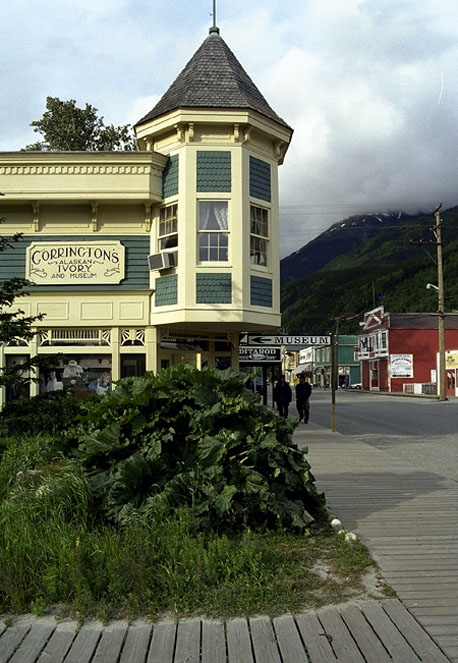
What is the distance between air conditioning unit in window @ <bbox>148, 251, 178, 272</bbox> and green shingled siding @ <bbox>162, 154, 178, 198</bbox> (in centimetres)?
150

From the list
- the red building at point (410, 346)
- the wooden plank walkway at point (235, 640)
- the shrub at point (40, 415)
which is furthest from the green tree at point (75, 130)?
the red building at point (410, 346)

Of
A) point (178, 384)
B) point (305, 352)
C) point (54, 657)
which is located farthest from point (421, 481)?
point (305, 352)

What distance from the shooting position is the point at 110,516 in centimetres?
568

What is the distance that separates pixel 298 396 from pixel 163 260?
30.4 feet

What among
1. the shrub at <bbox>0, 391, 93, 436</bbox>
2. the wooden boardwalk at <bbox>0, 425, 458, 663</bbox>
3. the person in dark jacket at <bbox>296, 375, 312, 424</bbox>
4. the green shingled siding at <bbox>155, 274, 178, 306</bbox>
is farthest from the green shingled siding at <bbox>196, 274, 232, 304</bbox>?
the wooden boardwalk at <bbox>0, 425, 458, 663</bbox>

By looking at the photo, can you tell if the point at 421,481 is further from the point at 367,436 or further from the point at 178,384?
the point at 367,436

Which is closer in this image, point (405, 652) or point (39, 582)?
point (405, 652)

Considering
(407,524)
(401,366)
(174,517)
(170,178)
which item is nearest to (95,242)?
(170,178)

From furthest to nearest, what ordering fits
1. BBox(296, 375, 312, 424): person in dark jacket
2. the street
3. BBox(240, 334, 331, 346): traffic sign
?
BBox(296, 375, 312, 424): person in dark jacket, BBox(240, 334, 331, 346): traffic sign, the street

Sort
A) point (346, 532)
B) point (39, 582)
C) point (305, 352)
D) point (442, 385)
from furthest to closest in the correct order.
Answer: point (305, 352) → point (442, 385) → point (346, 532) → point (39, 582)

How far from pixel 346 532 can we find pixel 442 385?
41.0 metres

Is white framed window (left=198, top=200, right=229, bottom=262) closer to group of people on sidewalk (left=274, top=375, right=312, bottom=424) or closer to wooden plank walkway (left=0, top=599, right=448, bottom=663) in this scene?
group of people on sidewalk (left=274, top=375, right=312, bottom=424)

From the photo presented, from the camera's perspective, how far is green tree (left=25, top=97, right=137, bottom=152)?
27.2m

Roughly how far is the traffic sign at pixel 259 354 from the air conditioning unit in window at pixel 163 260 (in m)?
9.74
